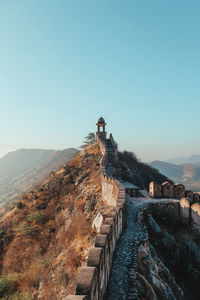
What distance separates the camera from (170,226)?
9.68 metres

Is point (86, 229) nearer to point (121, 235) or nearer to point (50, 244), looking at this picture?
point (50, 244)

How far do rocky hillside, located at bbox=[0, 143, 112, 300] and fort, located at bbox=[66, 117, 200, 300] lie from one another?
2.30 m

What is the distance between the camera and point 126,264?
17.5 ft

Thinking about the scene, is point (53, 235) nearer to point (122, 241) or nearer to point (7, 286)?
point (7, 286)

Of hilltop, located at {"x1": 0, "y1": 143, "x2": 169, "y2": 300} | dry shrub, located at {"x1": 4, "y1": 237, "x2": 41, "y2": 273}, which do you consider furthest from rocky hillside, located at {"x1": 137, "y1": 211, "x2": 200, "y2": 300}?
dry shrub, located at {"x1": 4, "y1": 237, "x2": 41, "y2": 273}

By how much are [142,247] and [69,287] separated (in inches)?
142

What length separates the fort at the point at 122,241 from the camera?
3.92m

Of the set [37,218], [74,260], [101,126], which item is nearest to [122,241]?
[74,260]

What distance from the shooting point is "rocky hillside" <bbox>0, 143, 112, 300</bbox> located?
29.5 ft

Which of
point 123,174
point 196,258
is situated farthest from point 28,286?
point 123,174

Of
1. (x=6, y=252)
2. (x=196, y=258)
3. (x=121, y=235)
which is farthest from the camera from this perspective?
(x=6, y=252)

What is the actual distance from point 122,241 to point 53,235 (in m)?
9.36

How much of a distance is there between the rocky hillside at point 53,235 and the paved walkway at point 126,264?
2.57 meters

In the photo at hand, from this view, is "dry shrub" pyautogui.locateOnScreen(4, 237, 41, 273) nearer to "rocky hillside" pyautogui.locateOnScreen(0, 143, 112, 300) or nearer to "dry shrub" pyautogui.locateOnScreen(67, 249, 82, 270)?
"rocky hillside" pyautogui.locateOnScreen(0, 143, 112, 300)
